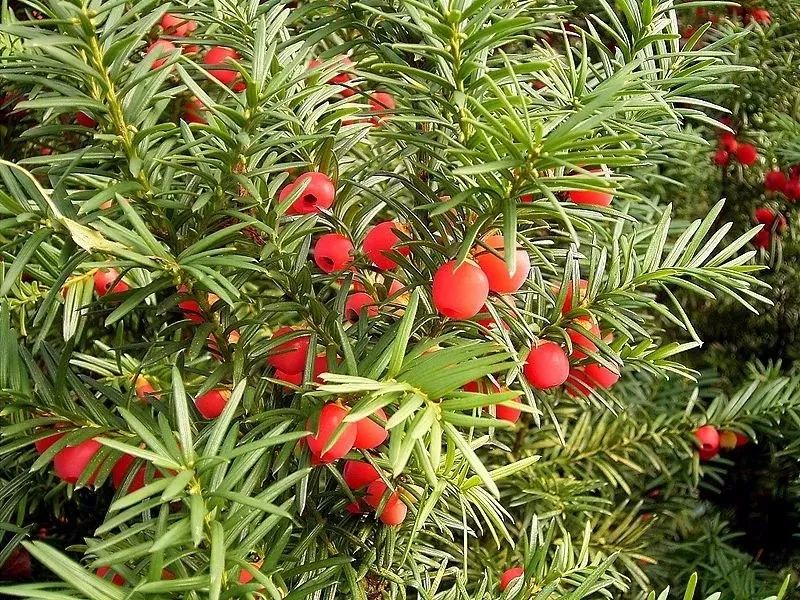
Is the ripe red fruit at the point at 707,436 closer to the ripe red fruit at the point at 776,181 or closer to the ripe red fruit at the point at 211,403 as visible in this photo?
the ripe red fruit at the point at 776,181

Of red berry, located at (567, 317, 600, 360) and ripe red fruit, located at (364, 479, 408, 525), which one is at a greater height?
red berry, located at (567, 317, 600, 360)

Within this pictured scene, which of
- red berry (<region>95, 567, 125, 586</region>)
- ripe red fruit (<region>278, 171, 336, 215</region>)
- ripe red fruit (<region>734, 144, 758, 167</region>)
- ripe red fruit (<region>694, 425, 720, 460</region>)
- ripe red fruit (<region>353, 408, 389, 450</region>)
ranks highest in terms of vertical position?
ripe red fruit (<region>278, 171, 336, 215</region>)

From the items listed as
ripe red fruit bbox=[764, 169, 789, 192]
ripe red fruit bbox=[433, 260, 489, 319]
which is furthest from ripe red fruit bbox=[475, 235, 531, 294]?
ripe red fruit bbox=[764, 169, 789, 192]

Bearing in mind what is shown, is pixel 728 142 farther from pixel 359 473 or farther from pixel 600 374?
pixel 359 473

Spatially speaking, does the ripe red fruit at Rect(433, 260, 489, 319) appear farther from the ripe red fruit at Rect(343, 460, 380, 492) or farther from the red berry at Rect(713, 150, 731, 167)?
the red berry at Rect(713, 150, 731, 167)

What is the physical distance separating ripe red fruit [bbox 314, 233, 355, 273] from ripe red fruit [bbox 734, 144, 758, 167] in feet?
3.08

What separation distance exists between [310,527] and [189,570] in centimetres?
11

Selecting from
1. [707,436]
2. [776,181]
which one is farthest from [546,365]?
[776,181]

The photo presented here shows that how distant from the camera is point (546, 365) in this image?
496 millimetres

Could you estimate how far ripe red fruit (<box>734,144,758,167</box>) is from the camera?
119 cm

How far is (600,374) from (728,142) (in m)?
0.87

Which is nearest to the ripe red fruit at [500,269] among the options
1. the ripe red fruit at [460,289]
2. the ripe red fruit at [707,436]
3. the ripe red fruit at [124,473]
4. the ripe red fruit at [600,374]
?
the ripe red fruit at [460,289]

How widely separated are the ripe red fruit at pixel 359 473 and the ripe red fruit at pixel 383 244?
0.14 m

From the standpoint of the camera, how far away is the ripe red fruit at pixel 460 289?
42cm
